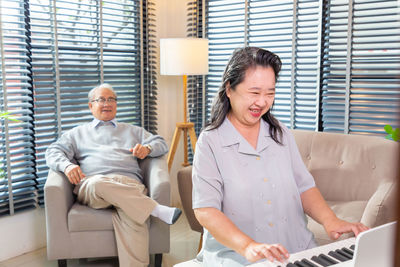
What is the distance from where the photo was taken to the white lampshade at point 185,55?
3.31 metres

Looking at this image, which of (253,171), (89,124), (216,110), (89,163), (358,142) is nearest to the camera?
(253,171)

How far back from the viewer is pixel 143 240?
106 inches

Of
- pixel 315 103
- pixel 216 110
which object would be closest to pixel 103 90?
pixel 315 103

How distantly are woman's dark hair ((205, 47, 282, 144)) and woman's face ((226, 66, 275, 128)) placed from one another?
0.05 feet

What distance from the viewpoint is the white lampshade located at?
3.31m

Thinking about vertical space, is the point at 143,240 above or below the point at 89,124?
below

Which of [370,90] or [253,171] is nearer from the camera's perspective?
[253,171]

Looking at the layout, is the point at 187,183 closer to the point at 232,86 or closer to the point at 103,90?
the point at 103,90

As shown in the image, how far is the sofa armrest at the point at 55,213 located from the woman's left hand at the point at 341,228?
1.74 m

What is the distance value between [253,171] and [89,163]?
181cm

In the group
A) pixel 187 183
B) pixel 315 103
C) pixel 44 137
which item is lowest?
pixel 187 183

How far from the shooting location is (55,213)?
265cm

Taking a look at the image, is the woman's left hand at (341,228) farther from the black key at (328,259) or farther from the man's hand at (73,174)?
the man's hand at (73,174)

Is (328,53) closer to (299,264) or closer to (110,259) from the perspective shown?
(110,259)
